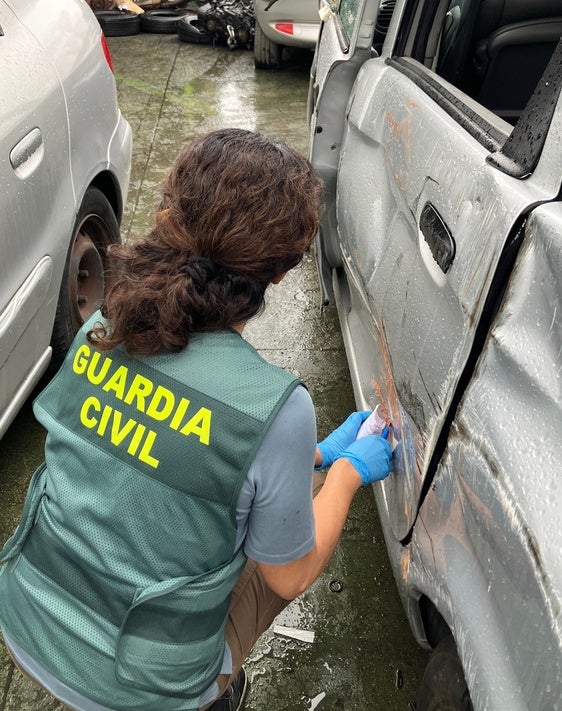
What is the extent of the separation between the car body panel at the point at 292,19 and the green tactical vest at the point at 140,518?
5.08 metres

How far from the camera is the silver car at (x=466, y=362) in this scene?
854 mm

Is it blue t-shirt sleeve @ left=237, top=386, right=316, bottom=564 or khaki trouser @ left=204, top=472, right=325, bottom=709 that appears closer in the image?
blue t-shirt sleeve @ left=237, top=386, right=316, bottom=564

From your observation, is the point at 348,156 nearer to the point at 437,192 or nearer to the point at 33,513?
the point at 437,192

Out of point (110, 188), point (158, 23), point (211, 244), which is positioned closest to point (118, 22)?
point (158, 23)

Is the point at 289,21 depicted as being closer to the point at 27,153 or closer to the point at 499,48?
the point at 499,48

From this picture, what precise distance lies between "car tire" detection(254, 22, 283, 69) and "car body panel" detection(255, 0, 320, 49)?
0.24 m

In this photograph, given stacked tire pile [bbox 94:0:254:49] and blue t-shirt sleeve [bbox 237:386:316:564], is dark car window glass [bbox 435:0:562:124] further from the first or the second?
stacked tire pile [bbox 94:0:254:49]

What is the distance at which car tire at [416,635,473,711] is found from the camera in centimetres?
113

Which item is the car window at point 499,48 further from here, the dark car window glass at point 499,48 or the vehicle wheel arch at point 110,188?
the vehicle wheel arch at point 110,188

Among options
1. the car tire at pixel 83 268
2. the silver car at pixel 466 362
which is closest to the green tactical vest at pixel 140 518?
the silver car at pixel 466 362

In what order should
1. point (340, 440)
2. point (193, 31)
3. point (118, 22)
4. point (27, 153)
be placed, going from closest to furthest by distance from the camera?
point (340, 440), point (27, 153), point (193, 31), point (118, 22)

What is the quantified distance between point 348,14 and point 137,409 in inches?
81.4

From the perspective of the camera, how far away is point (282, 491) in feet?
3.28

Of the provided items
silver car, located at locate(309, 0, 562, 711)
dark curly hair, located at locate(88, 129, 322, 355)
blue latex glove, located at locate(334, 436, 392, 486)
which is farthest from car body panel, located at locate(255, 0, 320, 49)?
dark curly hair, located at locate(88, 129, 322, 355)
